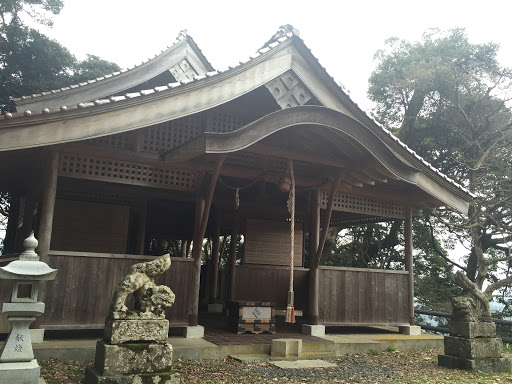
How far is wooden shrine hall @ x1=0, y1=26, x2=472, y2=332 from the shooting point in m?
7.04

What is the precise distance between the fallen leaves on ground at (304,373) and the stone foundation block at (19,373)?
0.76 m

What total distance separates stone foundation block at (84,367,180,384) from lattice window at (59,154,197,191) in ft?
11.9

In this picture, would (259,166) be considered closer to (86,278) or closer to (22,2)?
(86,278)

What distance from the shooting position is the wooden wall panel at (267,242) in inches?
457

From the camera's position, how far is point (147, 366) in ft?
15.4

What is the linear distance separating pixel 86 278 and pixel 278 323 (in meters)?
5.24

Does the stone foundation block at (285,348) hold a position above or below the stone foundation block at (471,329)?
below

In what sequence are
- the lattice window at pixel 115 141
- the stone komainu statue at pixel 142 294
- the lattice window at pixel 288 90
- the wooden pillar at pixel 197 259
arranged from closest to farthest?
the stone komainu statue at pixel 142 294
the lattice window at pixel 115 141
the wooden pillar at pixel 197 259
the lattice window at pixel 288 90

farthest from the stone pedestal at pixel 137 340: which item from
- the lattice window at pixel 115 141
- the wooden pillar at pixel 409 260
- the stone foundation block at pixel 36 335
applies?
the wooden pillar at pixel 409 260

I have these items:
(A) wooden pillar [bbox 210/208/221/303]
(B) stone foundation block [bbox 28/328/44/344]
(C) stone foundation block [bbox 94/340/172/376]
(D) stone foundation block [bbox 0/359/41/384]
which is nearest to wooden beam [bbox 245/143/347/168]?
(C) stone foundation block [bbox 94/340/172/376]

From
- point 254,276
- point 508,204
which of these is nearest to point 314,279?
point 254,276

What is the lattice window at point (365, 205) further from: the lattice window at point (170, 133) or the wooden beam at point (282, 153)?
the lattice window at point (170, 133)

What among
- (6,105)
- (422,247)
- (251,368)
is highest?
(6,105)

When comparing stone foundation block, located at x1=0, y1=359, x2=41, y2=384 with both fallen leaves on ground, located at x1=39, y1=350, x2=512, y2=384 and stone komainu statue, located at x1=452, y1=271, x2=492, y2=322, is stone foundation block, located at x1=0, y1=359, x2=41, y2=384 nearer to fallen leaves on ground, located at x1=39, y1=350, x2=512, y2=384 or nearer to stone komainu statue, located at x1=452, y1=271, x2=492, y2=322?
fallen leaves on ground, located at x1=39, y1=350, x2=512, y2=384
